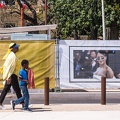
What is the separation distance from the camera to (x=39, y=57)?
19.9 meters

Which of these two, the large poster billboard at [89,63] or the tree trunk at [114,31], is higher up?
the tree trunk at [114,31]

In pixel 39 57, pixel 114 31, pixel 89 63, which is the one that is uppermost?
pixel 114 31

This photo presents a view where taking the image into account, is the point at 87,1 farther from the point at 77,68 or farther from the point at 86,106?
the point at 86,106

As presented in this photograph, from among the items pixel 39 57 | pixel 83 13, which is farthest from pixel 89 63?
A: pixel 83 13

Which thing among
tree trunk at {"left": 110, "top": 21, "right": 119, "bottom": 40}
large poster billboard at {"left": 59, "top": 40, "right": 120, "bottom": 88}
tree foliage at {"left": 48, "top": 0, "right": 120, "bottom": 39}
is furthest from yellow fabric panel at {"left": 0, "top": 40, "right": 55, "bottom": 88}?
tree trunk at {"left": 110, "top": 21, "right": 119, "bottom": 40}

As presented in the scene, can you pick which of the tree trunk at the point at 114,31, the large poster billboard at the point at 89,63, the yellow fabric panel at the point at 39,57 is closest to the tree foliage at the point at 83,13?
the tree trunk at the point at 114,31

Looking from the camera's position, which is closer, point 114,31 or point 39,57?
point 39,57

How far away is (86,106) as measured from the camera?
13930 mm

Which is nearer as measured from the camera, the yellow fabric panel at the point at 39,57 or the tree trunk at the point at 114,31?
the yellow fabric panel at the point at 39,57

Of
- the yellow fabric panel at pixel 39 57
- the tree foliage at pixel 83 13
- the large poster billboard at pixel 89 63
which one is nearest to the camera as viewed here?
the yellow fabric panel at pixel 39 57

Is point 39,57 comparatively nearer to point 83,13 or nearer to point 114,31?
point 83,13

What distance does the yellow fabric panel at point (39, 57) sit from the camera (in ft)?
64.9

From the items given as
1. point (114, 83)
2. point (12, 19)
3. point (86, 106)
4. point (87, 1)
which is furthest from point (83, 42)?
point (12, 19)

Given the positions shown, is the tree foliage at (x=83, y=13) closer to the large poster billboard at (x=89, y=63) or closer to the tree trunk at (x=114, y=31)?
the tree trunk at (x=114, y=31)
